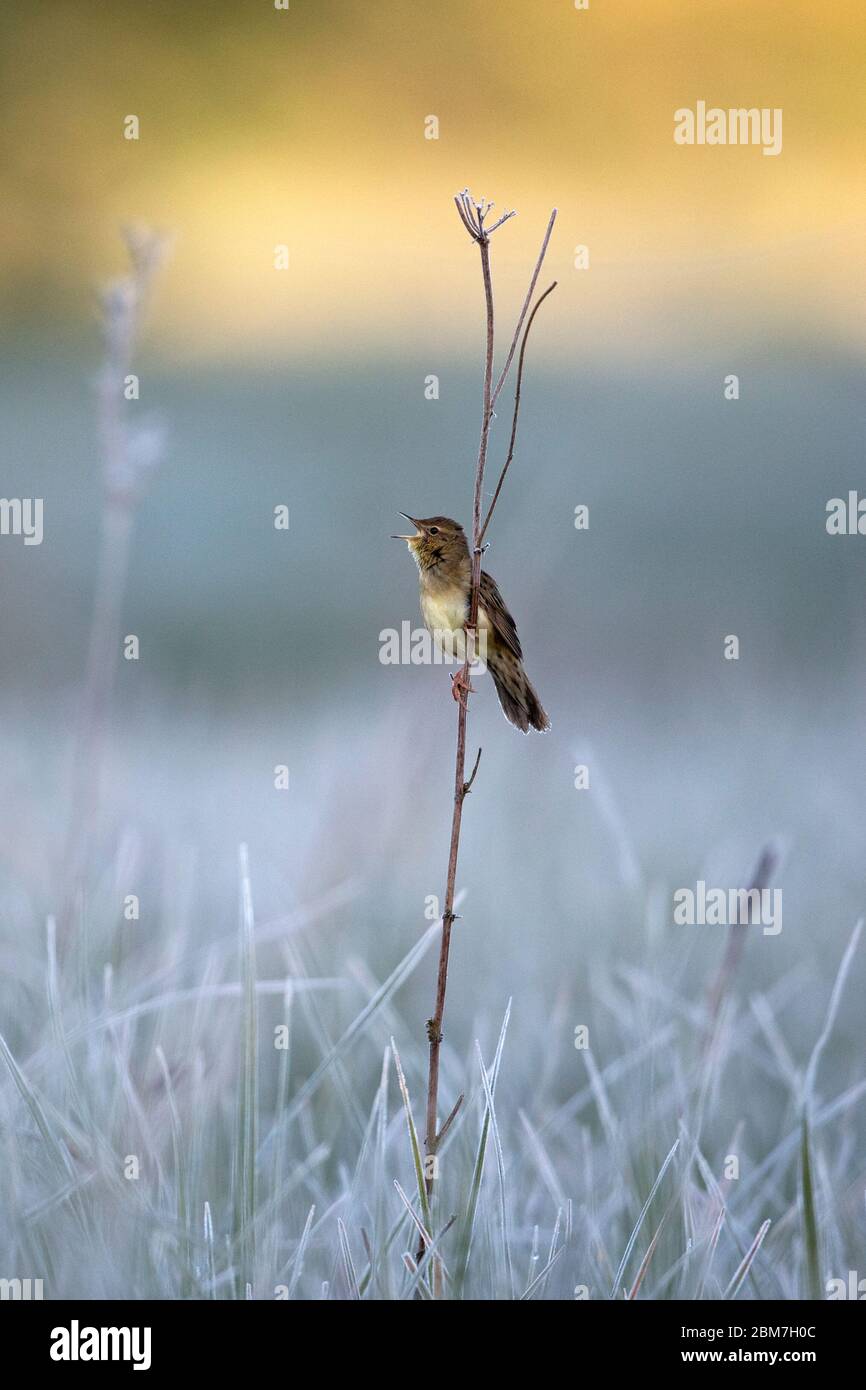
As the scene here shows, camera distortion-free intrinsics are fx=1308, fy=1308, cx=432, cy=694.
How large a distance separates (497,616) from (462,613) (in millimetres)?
87

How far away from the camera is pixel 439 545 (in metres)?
2.77

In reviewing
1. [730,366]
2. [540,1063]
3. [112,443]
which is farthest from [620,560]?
[112,443]

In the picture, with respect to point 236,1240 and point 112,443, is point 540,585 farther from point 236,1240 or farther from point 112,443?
point 236,1240

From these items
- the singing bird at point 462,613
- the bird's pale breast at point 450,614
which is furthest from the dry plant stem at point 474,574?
the bird's pale breast at point 450,614

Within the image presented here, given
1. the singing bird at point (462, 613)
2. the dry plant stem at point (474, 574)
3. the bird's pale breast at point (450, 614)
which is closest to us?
the dry plant stem at point (474, 574)

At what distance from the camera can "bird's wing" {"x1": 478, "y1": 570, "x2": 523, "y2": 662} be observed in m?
2.67

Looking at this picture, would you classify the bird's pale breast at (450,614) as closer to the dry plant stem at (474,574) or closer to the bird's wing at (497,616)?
the bird's wing at (497,616)

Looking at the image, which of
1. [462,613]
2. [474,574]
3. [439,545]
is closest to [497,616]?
[462,613]

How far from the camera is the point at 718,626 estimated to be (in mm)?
4988

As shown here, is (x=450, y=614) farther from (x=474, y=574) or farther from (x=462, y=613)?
(x=474, y=574)

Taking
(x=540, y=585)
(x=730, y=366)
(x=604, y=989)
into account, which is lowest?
(x=604, y=989)

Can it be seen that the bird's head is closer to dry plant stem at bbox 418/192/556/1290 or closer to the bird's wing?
the bird's wing

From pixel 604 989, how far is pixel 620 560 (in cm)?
349

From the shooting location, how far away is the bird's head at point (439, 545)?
273cm
